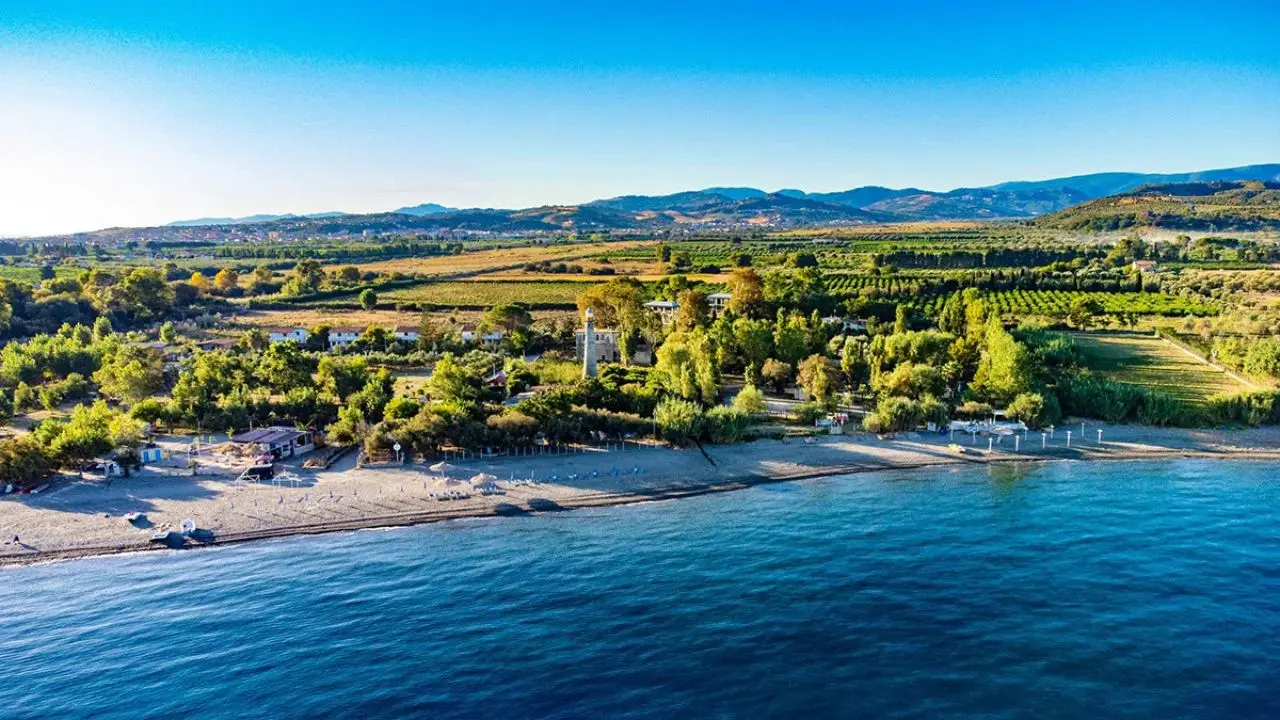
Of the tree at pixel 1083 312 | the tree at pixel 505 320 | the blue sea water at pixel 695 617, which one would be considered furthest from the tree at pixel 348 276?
the blue sea water at pixel 695 617

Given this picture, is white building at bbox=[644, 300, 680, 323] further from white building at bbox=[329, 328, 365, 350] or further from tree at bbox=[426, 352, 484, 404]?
tree at bbox=[426, 352, 484, 404]

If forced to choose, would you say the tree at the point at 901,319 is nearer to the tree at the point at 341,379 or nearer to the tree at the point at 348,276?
the tree at the point at 341,379

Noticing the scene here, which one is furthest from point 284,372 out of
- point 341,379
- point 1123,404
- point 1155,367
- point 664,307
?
point 1155,367

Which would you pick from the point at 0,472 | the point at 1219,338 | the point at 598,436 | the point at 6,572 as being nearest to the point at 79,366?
the point at 0,472

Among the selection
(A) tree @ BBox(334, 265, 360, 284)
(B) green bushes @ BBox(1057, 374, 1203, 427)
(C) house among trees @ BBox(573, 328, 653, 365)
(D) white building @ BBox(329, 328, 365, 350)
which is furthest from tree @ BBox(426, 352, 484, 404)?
(A) tree @ BBox(334, 265, 360, 284)

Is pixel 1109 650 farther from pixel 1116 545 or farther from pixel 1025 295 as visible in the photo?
pixel 1025 295
